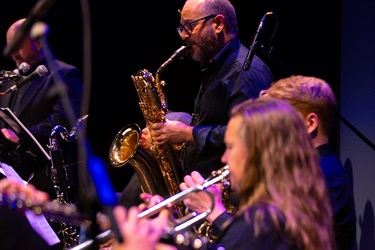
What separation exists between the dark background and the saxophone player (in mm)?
1055

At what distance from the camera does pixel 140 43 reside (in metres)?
6.11

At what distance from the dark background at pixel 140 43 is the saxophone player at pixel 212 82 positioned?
3.46 ft

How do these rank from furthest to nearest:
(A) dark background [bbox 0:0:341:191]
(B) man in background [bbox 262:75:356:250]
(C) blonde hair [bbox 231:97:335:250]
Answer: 1. (A) dark background [bbox 0:0:341:191]
2. (B) man in background [bbox 262:75:356:250]
3. (C) blonde hair [bbox 231:97:335:250]

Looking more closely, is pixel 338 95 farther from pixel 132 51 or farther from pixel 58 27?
pixel 58 27

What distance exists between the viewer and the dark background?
5.30m

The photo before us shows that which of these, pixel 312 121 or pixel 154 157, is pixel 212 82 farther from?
pixel 312 121

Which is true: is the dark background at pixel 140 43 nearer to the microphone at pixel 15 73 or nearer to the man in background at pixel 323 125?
the microphone at pixel 15 73

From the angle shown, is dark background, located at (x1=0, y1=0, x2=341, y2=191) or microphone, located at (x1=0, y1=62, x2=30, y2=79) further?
dark background, located at (x1=0, y1=0, x2=341, y2=191)

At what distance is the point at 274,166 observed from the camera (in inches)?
92.7

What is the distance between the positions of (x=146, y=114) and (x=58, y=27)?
1.98 meters

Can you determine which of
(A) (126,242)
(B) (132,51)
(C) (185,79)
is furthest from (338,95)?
(A) (126,242)

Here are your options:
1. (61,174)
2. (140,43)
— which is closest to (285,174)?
(61,174)

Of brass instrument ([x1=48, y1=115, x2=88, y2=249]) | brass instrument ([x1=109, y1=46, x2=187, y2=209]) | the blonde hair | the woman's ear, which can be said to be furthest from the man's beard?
the blonde hair

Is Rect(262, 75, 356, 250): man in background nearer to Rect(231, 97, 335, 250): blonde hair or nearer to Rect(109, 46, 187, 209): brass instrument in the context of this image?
Rect(231, 97, 335, 250): blonde hair
